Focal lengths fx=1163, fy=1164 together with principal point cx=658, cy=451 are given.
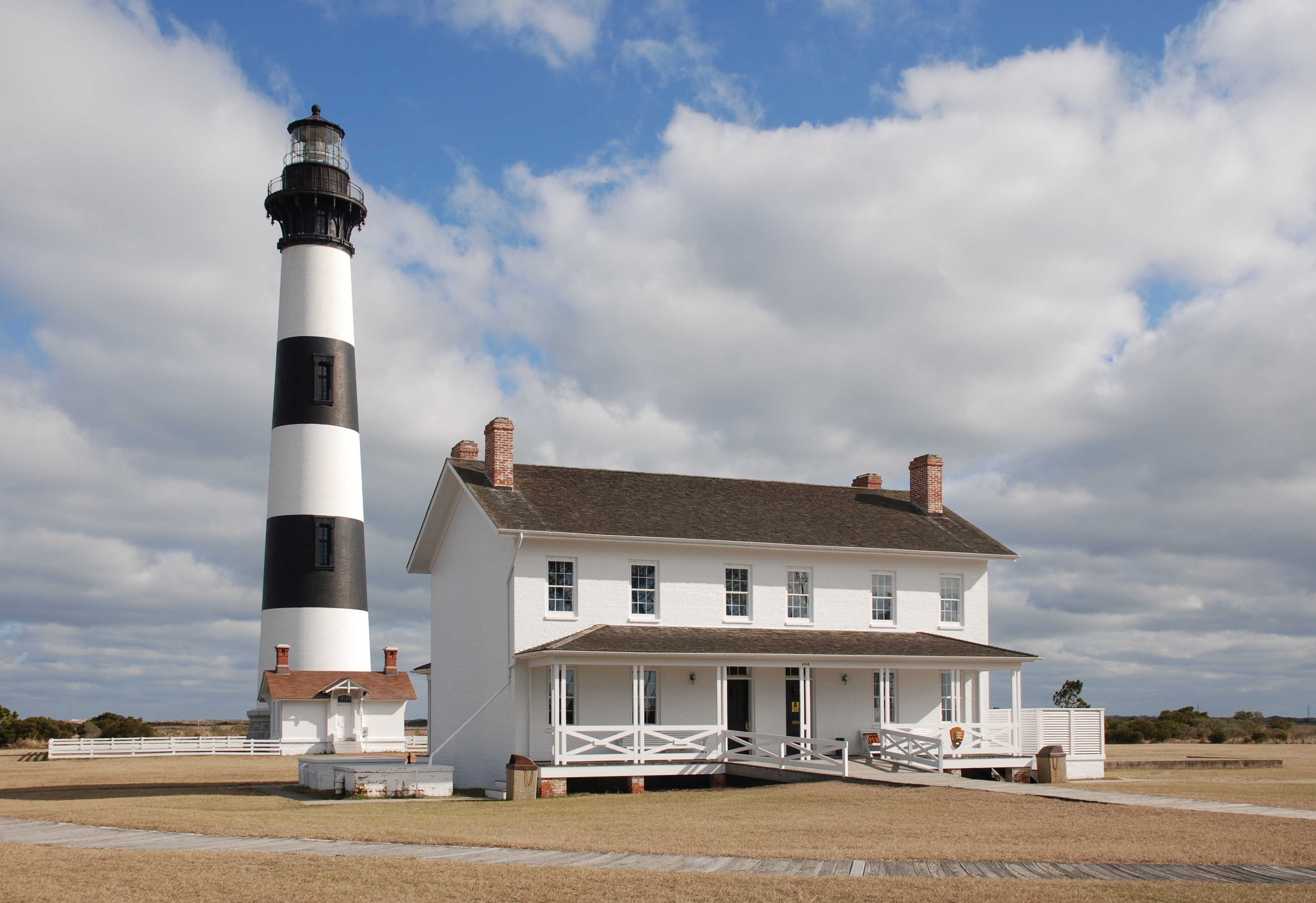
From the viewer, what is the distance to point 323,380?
116 feet

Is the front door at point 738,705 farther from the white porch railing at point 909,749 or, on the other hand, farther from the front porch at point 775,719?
the white porch railing at point 909,749

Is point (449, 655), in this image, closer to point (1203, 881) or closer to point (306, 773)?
point (306, 773)

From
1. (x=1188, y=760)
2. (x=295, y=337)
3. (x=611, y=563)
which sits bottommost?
(x=1188, y=760)

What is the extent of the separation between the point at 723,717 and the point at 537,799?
450 centimetres

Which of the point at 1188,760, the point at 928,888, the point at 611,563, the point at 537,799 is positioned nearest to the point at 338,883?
the point at 928,888

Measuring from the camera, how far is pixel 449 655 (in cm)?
2802

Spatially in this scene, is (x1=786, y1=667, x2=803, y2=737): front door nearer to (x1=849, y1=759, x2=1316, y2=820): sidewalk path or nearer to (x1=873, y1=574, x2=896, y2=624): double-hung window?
(x1=873, y1=574, x2=896, y2=624): double-hung window

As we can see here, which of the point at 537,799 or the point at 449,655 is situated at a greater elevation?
the point at 449,655

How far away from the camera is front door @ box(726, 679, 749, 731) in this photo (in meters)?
25.8

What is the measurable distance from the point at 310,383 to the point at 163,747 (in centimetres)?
1629

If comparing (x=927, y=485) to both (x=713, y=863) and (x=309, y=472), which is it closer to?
(x=309, y=472)

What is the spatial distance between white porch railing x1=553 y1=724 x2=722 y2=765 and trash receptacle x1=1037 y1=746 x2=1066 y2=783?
21.5 ft

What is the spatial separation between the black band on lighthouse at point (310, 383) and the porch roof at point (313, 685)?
7954mm

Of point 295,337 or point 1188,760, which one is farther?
point 295,337
